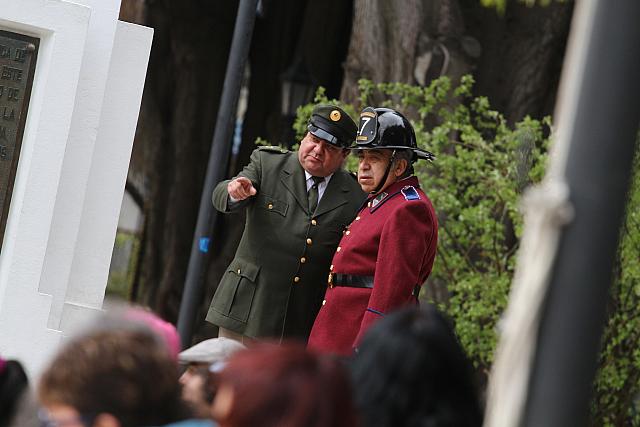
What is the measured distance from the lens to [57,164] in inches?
247

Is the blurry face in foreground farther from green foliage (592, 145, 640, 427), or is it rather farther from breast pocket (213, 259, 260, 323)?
green foliage (592, 145, 640, 427)

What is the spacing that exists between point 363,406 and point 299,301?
2.75m

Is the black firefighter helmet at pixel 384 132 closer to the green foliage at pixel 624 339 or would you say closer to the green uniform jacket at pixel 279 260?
the green uniform jacket at pixel 279 260

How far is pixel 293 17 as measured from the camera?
588 inches

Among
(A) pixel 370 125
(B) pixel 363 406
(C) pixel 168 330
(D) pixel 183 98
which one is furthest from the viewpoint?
(D) pixel 183 98

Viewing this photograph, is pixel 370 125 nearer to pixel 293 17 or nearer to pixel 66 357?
Result: pixel 66 357

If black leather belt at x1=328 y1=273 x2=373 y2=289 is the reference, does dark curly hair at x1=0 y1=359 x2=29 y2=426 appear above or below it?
below

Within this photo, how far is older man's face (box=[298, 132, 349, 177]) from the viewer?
19.6ft

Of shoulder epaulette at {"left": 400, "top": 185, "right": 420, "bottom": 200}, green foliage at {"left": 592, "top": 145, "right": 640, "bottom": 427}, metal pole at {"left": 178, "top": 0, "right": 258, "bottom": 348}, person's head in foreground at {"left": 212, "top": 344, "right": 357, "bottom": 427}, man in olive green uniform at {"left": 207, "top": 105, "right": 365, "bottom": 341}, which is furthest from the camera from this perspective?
metal pole at {"left": 178, "top": 0, "right": 258, "bottom": 348}

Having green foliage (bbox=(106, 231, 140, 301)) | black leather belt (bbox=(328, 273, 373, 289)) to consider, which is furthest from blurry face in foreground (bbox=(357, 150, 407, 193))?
green foliage (bbox=(106, 231, 140, 301))

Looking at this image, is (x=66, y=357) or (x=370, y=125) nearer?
(x=66, y=357)

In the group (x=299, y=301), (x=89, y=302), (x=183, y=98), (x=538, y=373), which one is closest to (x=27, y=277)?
(x=89, y=302)

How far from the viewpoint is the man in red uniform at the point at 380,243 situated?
17.1ft

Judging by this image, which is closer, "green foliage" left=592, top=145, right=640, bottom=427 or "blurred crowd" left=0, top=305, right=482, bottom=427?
"blurred crowd" left=0, top=305, right=482, bottom=427
